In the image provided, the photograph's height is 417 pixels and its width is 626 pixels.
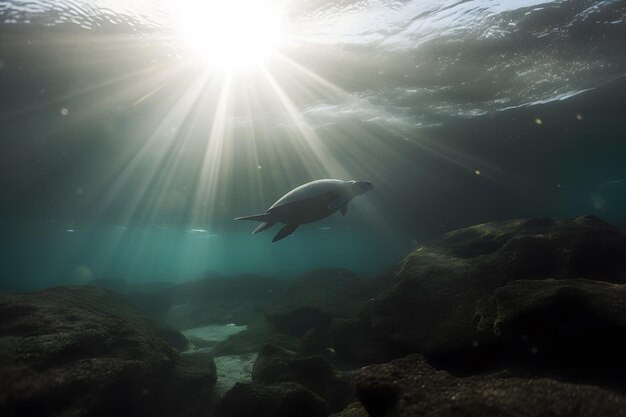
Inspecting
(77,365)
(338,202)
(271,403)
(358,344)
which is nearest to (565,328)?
(358,344)

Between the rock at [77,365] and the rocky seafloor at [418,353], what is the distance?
17 millimetres

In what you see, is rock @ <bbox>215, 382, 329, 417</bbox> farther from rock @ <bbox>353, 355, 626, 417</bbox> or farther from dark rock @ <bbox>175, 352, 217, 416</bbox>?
dark rock @ <bbox>175, 352, 217, 416</bbox>

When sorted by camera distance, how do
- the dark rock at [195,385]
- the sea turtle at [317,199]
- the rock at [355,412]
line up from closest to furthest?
A: the rock at [355,412]
the dark rock at [195,385]
the sea turtle at [317,199]

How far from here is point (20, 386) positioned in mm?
3832

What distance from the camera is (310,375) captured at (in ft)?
18.4

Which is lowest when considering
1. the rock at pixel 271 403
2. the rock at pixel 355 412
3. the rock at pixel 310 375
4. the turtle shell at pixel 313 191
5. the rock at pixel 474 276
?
the rock at pixel 310 375

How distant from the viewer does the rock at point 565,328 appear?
9.94 ft

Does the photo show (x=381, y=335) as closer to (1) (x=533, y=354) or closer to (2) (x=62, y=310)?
(1) (x=533, y=354)

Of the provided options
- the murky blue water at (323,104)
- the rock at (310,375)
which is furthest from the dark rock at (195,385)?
the murky blue water at (323,104)

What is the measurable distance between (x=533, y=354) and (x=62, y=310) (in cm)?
737

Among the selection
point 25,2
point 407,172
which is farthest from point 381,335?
point 407,172

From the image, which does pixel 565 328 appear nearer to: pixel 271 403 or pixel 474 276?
pixel 474 276

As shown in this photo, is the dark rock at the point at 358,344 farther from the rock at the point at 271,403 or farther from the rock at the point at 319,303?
the rock at the point at 319,303

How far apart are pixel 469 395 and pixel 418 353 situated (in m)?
1.40
